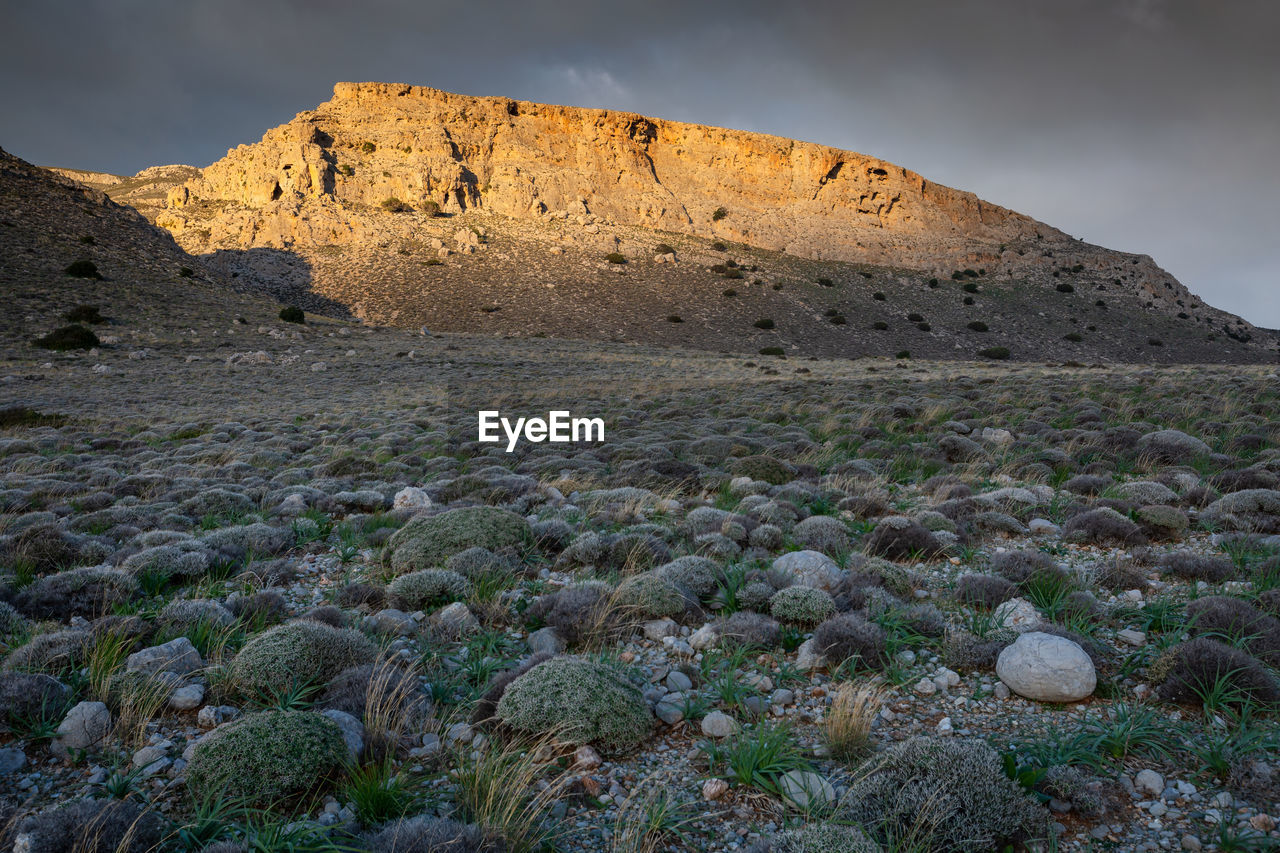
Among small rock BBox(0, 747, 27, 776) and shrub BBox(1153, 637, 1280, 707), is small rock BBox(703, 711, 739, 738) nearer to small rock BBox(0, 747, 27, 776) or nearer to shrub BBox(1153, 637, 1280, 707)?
shrub BBox(1153, 637, 1280, 707)

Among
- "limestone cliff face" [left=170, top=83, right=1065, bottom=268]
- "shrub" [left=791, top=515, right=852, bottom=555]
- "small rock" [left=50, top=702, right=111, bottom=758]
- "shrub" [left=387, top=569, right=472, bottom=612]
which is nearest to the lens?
"small rock" [left=50, top=702, right=111, bottom=758]

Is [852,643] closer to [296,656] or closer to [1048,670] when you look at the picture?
[1048,670]

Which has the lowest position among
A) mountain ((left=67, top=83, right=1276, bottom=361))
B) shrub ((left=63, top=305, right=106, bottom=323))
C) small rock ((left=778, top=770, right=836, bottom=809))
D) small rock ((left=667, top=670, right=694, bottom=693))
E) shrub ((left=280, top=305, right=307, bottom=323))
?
small rock ((left=667, top=670, right=694, bottom=693))

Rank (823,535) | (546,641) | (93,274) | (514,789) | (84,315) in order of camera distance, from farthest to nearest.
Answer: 1. (93,274)
2. (84,315)
3. (823,535)
4. (546,641)
5. (514,789)

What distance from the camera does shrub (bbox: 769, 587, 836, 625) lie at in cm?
477

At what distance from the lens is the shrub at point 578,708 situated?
3436 mm

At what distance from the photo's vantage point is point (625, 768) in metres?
3.35

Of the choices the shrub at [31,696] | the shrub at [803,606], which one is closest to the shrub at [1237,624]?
the shrub at [803,606]

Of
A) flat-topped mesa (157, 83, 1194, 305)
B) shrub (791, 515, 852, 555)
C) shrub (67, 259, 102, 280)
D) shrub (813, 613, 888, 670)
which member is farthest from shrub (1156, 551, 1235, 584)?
flat-topped mesa (157, 83, 1194, 305)

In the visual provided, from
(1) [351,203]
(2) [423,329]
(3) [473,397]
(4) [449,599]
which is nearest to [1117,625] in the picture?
(4) [449,599]

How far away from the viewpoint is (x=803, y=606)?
4816 millimetres

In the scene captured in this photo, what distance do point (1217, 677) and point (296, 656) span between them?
5.51 m

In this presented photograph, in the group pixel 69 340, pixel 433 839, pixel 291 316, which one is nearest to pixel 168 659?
pixel 433 839

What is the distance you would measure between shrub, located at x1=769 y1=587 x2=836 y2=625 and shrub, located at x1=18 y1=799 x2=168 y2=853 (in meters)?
3.86
